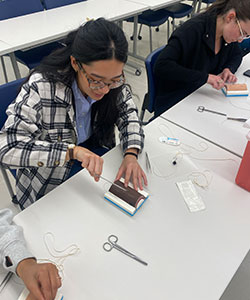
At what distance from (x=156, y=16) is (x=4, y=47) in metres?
1.98

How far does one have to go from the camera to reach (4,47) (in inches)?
72.6

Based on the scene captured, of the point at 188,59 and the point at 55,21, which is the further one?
the point at 55,21

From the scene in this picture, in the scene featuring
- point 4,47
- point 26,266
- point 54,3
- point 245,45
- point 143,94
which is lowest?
point 143,94

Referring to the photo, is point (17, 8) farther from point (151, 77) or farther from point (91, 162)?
point (91, 162)

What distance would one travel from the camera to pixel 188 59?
1588mm

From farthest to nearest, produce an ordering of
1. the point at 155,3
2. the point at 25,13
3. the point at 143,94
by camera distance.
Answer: the point at 143,94 → the point at 155,3 → the point at 25,13

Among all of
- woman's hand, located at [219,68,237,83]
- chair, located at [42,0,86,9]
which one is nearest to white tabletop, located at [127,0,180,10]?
chair, located at [42,0,86,9]

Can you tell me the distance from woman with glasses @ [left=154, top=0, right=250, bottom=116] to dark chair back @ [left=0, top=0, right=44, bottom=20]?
161 cm

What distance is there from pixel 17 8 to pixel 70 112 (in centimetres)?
190

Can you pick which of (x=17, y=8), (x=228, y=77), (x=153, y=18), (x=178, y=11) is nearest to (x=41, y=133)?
(x=228, y=77)

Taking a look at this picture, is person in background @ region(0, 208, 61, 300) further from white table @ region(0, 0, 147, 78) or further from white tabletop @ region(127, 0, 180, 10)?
white tabletop @ region(127, 0, 180, 10)

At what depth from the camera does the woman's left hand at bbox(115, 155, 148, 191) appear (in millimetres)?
956

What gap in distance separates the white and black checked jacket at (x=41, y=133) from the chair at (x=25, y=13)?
131cm

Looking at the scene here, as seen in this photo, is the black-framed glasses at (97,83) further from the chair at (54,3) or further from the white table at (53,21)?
the chair at (54,3)
